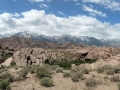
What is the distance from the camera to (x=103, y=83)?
63.6ft

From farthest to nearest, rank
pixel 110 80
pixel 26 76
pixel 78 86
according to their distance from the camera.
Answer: pixel 26 76
pixel 110 80
pixel 78 86

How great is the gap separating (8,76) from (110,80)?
9953 mm

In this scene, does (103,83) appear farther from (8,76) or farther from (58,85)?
(8,76)

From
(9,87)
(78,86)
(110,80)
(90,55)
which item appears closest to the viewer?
(9,87)

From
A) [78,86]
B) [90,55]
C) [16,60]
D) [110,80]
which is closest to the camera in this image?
[78,86]

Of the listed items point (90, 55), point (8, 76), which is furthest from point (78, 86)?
point (90, 55)

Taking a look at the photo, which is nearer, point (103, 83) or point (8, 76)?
point (103, 83)

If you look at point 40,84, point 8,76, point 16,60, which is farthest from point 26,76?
point 16,60

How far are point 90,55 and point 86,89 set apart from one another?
63.8 meters

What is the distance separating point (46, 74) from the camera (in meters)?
21.7

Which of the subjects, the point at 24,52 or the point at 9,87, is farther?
the point at 24,52

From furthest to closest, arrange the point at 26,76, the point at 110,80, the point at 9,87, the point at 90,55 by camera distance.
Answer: the point at 90,55
the point at 26,76
the point at 110,80
the point at 9,87

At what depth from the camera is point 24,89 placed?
17.2 meters

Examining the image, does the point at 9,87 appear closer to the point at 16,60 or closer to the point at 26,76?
the point at 26,76
